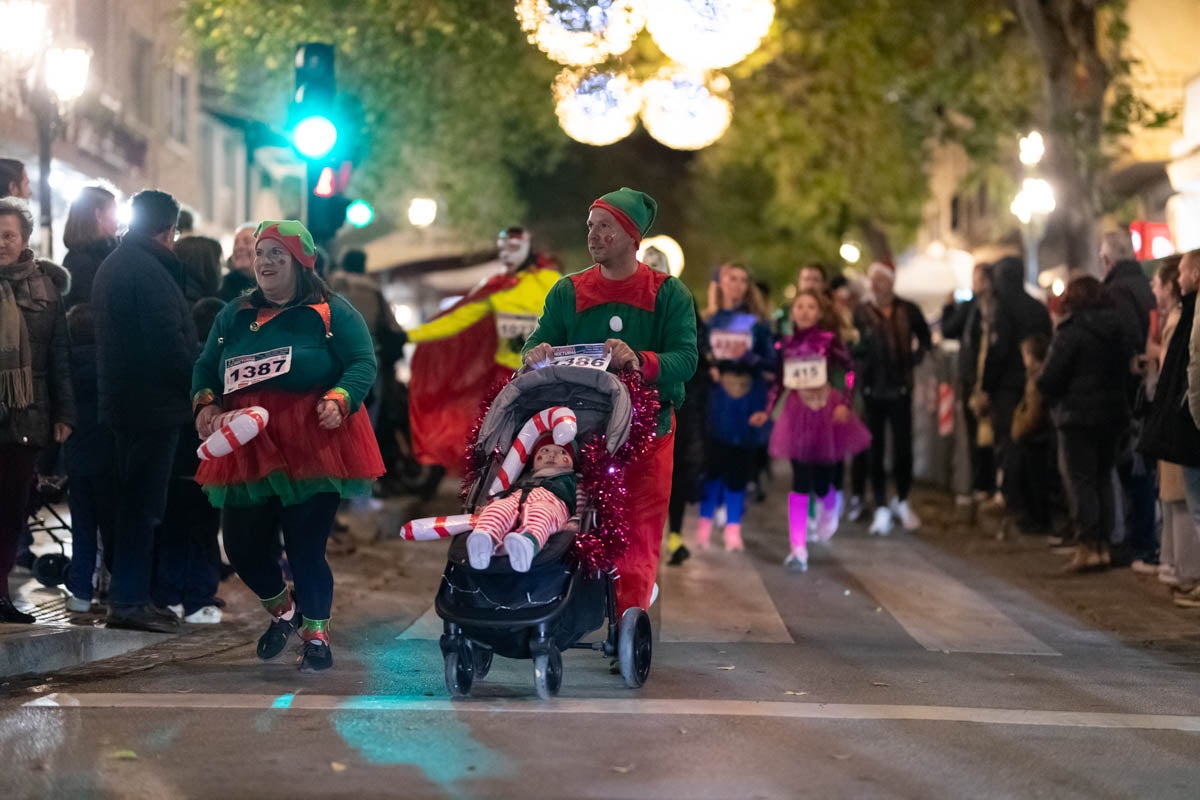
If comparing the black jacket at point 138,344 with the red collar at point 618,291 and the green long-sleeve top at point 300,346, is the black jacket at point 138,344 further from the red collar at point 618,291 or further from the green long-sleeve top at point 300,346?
the red collar at point 618,291

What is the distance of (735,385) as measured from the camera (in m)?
14.4

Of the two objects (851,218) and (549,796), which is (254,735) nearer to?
(549,796)

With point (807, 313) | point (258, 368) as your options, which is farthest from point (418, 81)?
point (258, 368)

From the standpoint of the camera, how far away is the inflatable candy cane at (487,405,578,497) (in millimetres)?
7598

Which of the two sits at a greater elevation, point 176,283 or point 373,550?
point 176,283

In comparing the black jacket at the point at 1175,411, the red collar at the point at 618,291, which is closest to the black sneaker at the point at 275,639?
the red collar at the point at 618,291

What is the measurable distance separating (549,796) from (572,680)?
2.39 metres

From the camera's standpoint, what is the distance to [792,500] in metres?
13.5

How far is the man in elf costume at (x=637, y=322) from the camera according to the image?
8.16 meters

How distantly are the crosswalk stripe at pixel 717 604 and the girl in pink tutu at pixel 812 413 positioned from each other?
0.65 metres

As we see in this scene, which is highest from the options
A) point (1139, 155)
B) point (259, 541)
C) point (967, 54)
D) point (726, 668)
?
point (967, 54)

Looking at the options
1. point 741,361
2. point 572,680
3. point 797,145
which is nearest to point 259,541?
point 572,680

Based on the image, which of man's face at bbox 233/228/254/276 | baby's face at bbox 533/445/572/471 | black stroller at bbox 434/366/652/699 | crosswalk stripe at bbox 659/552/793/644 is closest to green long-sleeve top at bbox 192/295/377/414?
black stroller at bbox 434/366/652/699

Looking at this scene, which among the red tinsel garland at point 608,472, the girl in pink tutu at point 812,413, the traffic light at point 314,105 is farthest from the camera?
the traffic light at point 314,105
